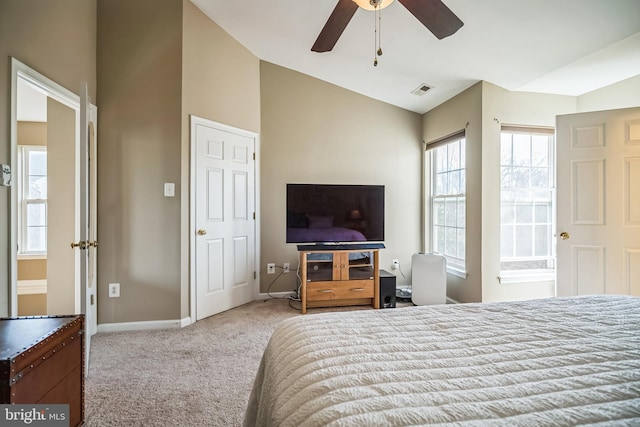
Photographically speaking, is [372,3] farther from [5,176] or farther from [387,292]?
[387,292]

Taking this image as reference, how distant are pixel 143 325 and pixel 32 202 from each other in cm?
289

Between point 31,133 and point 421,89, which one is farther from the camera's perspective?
point 31,133

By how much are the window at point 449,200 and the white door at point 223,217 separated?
2338 mm

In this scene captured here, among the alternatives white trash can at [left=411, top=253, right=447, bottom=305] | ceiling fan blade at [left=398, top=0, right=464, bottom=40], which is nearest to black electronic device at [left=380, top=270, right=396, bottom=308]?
white trash can at [left=411, top=253, right=447, bottom=305]

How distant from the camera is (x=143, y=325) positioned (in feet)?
9.25

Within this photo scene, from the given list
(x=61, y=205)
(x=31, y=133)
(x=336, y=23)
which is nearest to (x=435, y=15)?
(x=336, y=23)

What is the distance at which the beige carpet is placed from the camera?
5.45 feet

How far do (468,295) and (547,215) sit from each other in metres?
1.27

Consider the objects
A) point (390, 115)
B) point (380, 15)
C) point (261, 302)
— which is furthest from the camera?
point (390, 115)

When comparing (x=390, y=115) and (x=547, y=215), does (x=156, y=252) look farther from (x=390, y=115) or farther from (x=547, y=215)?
(x=547, y=215)

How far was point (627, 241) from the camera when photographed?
2.71 m

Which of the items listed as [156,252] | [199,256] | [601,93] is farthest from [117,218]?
[601,93]

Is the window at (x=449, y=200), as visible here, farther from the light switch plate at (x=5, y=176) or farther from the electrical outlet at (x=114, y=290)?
the light switch plate at (x=5, y=176)

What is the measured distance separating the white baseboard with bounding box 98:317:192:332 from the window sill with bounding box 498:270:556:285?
321 centimetres
